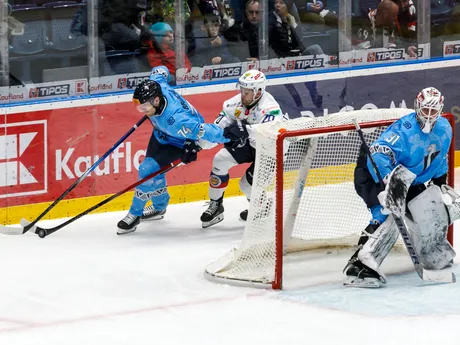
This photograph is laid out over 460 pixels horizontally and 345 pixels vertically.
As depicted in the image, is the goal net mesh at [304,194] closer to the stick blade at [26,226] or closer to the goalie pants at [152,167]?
the goalie pants at [152,167]

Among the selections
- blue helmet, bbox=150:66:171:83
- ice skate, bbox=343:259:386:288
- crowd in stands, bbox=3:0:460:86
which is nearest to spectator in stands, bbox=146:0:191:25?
crowd in stands, bbox=3:0:460:86

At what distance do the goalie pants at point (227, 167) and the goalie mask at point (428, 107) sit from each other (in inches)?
60.5

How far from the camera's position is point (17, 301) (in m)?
5.99

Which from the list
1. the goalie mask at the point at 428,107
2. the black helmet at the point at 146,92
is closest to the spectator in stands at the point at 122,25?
the black helmet at the point at 146,92

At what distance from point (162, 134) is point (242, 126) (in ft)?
1.53

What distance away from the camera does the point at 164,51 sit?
26.8 feet

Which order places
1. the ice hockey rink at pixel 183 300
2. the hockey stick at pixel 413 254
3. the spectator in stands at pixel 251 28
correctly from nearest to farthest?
the ice hockey rink at pixel 183 300
the hockey stick at pixel 413 254
the spectator in stands at pixel 251 28

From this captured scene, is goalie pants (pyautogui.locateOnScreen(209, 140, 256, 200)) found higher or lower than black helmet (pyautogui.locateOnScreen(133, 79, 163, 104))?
lower

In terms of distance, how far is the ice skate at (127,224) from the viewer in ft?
24.5

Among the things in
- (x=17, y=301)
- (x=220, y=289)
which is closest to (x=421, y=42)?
(x=220, y=289)

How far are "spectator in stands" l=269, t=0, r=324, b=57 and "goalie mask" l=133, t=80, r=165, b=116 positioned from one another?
1.65 m

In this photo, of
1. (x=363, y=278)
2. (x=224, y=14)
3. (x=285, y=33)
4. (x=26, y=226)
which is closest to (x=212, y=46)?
(x=224, y=14)

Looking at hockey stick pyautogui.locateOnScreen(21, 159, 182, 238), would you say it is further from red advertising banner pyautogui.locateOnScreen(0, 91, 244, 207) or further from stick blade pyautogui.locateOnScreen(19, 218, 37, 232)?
red advertising banner pyautogui.locateOnScreen(0, 91, 244, 207)

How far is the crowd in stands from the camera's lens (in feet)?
25.6
